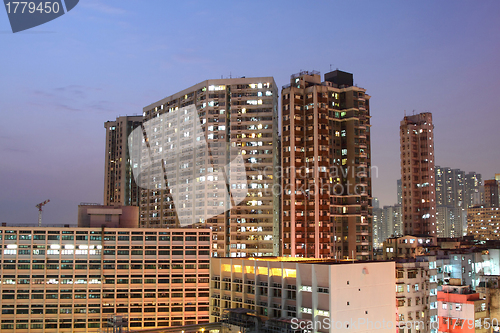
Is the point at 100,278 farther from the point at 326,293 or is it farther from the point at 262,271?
the point at 326,293

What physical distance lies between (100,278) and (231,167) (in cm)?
4921

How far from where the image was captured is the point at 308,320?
6425cm

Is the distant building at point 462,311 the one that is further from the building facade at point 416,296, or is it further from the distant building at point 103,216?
the distant building at point 103,216

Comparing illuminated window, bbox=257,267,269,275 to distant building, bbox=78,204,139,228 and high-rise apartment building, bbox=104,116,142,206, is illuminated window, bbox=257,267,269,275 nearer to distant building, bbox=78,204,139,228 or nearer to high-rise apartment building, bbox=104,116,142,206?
distant building, bbox=78,204,139,228

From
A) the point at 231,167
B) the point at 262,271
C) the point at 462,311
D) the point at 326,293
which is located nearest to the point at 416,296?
the point at 462,311

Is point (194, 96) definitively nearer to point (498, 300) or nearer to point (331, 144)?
point (331, 144)

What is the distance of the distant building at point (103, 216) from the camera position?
92750mm

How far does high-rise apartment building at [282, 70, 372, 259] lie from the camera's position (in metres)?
112

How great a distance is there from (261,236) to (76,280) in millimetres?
49073

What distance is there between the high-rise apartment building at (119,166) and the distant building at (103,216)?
77.0 meters

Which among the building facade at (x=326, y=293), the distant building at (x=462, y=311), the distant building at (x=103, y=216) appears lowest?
the distant building at (x=462, y=311)

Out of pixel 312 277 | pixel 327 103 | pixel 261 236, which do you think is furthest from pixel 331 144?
pixel 312 277

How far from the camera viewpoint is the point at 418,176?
6388 inches

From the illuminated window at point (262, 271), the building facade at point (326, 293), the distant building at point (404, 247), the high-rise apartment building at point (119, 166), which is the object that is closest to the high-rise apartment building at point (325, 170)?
the distant building at point (404, 247)
